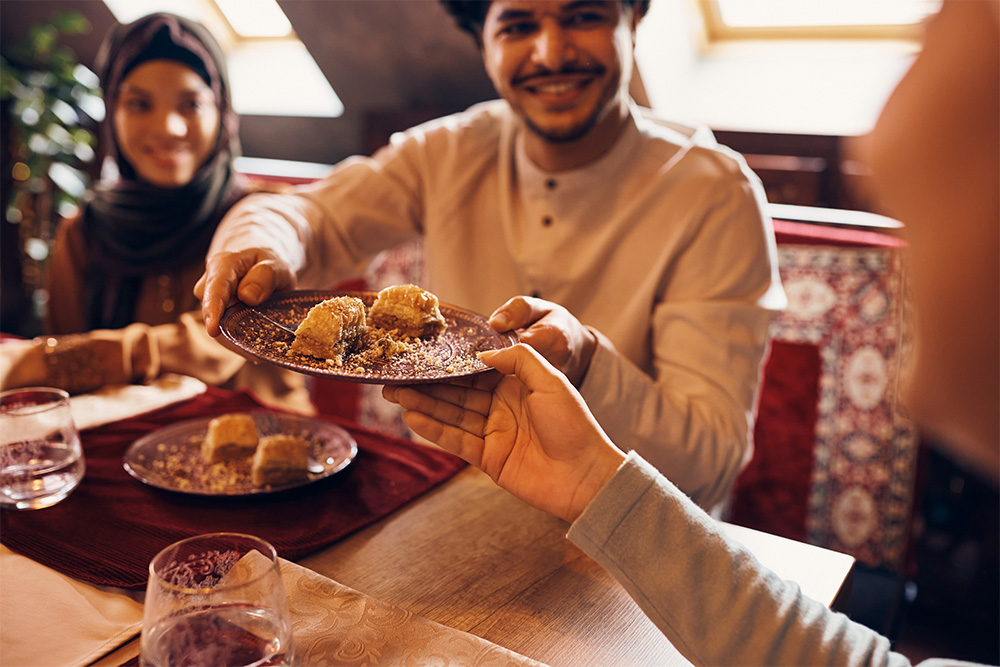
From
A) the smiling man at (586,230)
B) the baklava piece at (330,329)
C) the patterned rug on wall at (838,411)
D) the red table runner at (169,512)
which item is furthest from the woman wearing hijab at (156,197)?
the patterned rug on wall at (838,411)

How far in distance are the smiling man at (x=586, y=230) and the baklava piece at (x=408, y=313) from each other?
15 centimetres

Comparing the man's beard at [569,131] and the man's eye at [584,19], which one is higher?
the man's eye at [584,19]

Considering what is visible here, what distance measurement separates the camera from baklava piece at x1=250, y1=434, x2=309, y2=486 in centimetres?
114

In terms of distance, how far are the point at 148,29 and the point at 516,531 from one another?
74.7 inches

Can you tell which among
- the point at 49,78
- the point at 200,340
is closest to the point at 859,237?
the point at 200,340

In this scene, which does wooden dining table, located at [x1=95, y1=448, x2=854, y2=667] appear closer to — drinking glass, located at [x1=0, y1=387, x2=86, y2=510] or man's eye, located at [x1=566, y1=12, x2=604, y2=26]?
drinking glass, located at [x1=0, y1=387, x2=86, y2=510]

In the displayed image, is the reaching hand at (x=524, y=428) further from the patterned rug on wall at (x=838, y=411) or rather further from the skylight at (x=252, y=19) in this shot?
the skylight at (x=252, y=19)

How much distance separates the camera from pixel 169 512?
3.50 ft

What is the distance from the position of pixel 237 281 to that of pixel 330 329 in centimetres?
27

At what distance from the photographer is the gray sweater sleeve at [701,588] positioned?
741 millimetres

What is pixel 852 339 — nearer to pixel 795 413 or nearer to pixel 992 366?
pixel 795 413

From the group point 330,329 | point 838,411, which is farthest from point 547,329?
point 838,411

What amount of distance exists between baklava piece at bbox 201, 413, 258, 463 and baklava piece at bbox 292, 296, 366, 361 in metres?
0.25

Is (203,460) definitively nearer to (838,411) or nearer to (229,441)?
(229,441)
